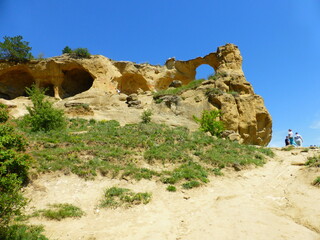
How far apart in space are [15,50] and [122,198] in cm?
2725

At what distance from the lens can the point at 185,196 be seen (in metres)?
8.72

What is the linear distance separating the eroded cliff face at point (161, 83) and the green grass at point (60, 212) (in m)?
17.0

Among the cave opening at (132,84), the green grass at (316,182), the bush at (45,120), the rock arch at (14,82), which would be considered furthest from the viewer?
the cave opening at (132,84)

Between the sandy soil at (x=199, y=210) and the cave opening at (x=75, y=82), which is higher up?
the cave opening at (x=75, y=82)

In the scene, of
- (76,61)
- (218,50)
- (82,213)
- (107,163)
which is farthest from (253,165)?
(76,61)

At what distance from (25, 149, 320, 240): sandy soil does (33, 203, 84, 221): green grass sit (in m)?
0.19

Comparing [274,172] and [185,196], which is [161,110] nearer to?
[274,172]

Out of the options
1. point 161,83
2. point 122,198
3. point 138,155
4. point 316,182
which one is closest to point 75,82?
point 161,83

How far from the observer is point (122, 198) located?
8.25 meters

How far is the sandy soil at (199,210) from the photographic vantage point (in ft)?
20.0

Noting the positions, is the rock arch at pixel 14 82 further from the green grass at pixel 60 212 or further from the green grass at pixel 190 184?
the green grass at pixel 190 184

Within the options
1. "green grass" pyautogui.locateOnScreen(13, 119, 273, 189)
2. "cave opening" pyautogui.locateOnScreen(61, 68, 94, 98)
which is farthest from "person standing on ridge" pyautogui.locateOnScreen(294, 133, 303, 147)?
"cave opening" pyautogui.locateOnScreen(61, 68, 94, 98)

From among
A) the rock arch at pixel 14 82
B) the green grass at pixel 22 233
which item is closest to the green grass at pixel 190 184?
the green grass at pixel 22 233

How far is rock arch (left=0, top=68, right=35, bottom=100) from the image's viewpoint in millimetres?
28984
